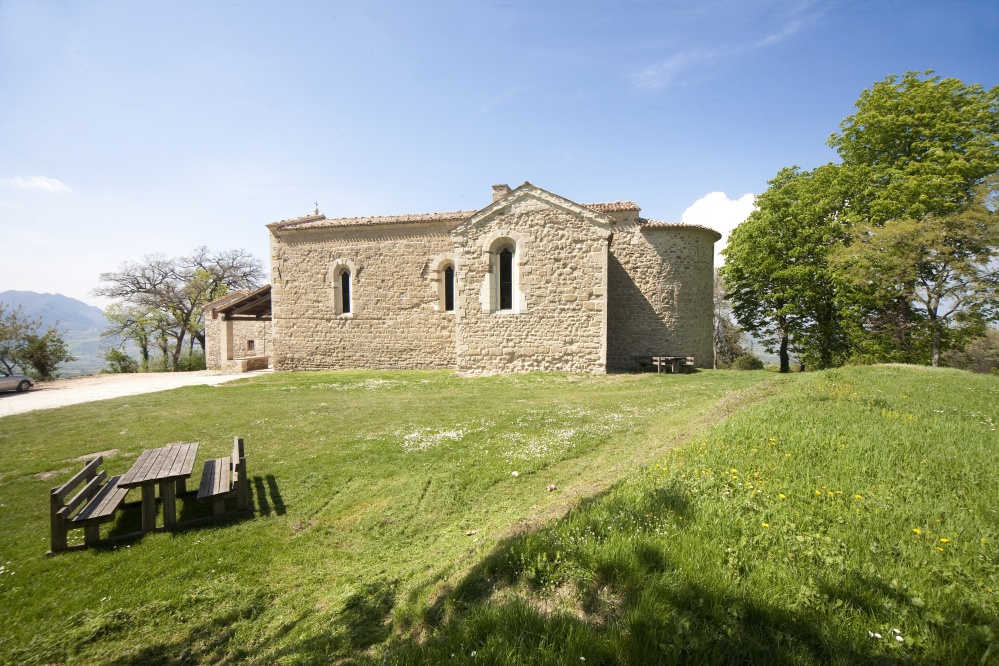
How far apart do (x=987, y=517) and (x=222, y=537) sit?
24.2 feet

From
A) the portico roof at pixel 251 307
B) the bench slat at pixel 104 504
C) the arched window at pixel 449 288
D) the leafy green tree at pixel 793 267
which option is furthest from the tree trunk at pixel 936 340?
the portico roof at pixel 251 307

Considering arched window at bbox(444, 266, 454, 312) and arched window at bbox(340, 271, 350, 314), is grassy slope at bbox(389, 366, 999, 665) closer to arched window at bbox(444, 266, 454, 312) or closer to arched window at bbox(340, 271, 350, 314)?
arched window at bbox(444, 266, 454, 312)

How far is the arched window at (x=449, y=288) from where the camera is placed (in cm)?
1955

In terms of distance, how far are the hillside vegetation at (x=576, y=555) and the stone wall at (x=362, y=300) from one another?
12351 millimetres

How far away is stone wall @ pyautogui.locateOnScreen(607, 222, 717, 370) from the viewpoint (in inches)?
728

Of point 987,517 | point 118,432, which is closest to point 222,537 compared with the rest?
point 118,432

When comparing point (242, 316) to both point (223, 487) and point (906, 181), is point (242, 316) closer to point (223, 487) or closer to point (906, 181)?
point (223, 487)

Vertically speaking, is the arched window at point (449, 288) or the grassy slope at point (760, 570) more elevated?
the arched window at point (449, 288)

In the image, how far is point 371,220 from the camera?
786 inches

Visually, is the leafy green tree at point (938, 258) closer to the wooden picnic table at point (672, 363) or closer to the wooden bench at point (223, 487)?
the wooden picnic table at point (672, 363)

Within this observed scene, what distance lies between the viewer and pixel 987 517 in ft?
10.4

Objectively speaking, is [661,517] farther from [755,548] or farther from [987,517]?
[987,517]

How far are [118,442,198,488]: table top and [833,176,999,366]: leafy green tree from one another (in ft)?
71.7

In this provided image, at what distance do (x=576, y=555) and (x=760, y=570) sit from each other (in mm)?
1295
